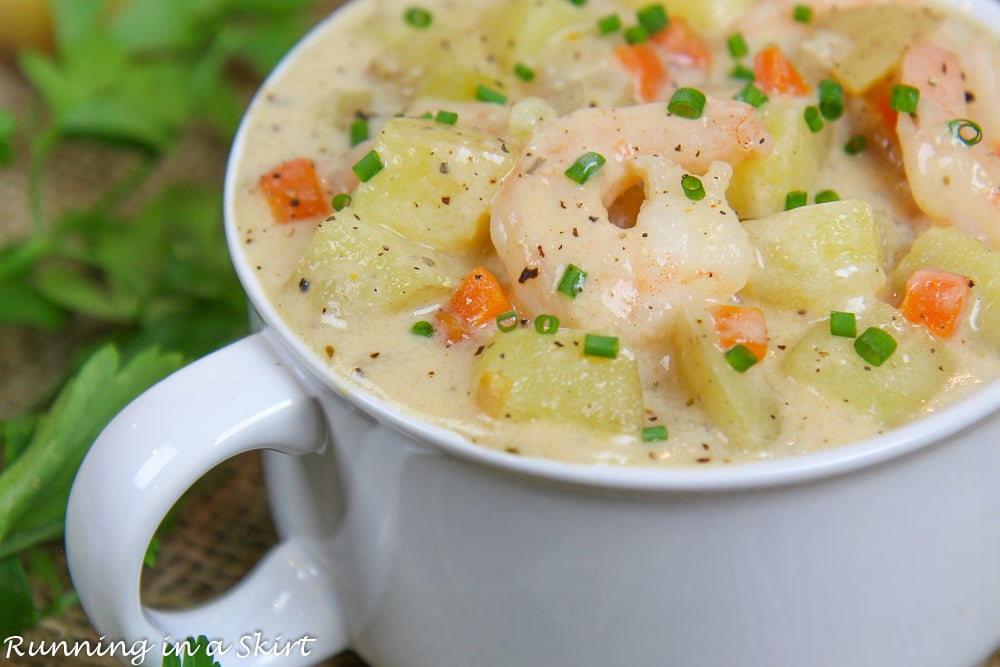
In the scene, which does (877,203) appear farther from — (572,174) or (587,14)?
(587,14)

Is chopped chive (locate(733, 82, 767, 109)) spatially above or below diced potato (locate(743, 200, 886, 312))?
above

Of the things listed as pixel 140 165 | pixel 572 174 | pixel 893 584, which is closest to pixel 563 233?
pixel 572 174

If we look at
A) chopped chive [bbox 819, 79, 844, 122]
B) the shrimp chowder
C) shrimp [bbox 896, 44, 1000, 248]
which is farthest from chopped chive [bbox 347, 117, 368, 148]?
shrimp [bbox 896, 44, 1000, 248]

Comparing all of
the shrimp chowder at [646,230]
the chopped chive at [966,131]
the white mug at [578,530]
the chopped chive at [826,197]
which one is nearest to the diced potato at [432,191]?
the shrimp chowder at [646,230]

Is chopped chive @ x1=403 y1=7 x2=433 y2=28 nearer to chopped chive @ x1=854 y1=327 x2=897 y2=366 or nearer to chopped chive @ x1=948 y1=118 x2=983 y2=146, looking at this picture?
chopped chive @ x1=948 y1=118 x2=983 y2=146

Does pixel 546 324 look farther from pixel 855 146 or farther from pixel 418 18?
pixel 418 18

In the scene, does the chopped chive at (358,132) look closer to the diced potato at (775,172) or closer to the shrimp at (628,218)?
the shrimp at (628,218)

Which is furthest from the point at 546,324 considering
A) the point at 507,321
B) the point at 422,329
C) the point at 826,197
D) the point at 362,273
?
the point at 826,197
